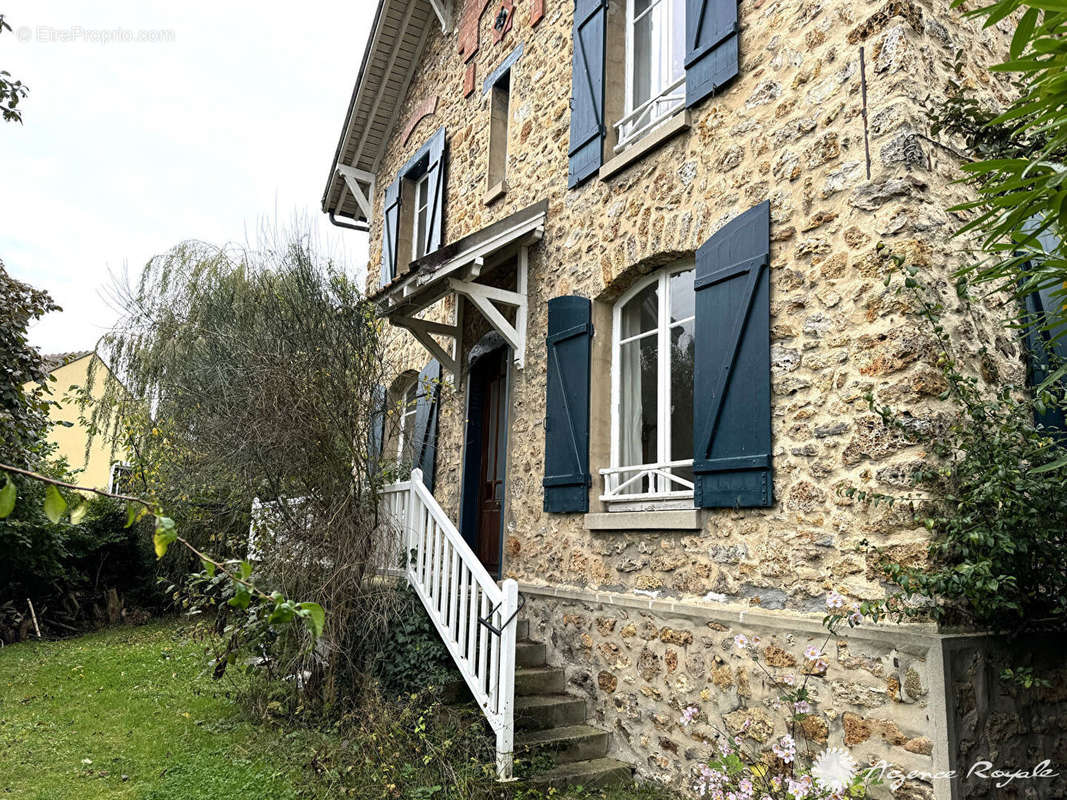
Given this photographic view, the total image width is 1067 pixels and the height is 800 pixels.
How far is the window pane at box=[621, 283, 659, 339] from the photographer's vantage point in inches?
217

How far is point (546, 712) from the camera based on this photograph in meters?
5.12

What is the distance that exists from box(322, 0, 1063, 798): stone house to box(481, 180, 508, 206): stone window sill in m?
0.02

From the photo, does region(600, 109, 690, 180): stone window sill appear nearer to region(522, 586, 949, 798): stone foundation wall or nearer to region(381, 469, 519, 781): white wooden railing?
region(381, 469, 519, 781): white wooden railing

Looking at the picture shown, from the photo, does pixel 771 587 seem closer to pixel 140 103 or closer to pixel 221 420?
pixel 221 420

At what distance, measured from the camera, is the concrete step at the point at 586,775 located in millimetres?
4520

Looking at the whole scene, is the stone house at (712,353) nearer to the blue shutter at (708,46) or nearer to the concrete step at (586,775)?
the blue shutter at (708,46)

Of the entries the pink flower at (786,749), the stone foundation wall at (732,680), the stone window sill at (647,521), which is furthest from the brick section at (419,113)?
the pink flower at (786,749)

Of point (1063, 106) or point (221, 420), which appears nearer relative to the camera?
point (1063, 106)

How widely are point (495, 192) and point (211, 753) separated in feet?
17.1

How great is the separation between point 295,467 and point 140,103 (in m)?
3.05

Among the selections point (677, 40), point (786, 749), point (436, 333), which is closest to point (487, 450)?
point (436, 333)

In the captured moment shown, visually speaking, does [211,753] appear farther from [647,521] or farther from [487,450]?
[487,450]

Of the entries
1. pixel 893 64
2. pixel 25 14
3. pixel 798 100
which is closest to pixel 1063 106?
pixel 893 64

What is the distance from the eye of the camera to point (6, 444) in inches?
268
